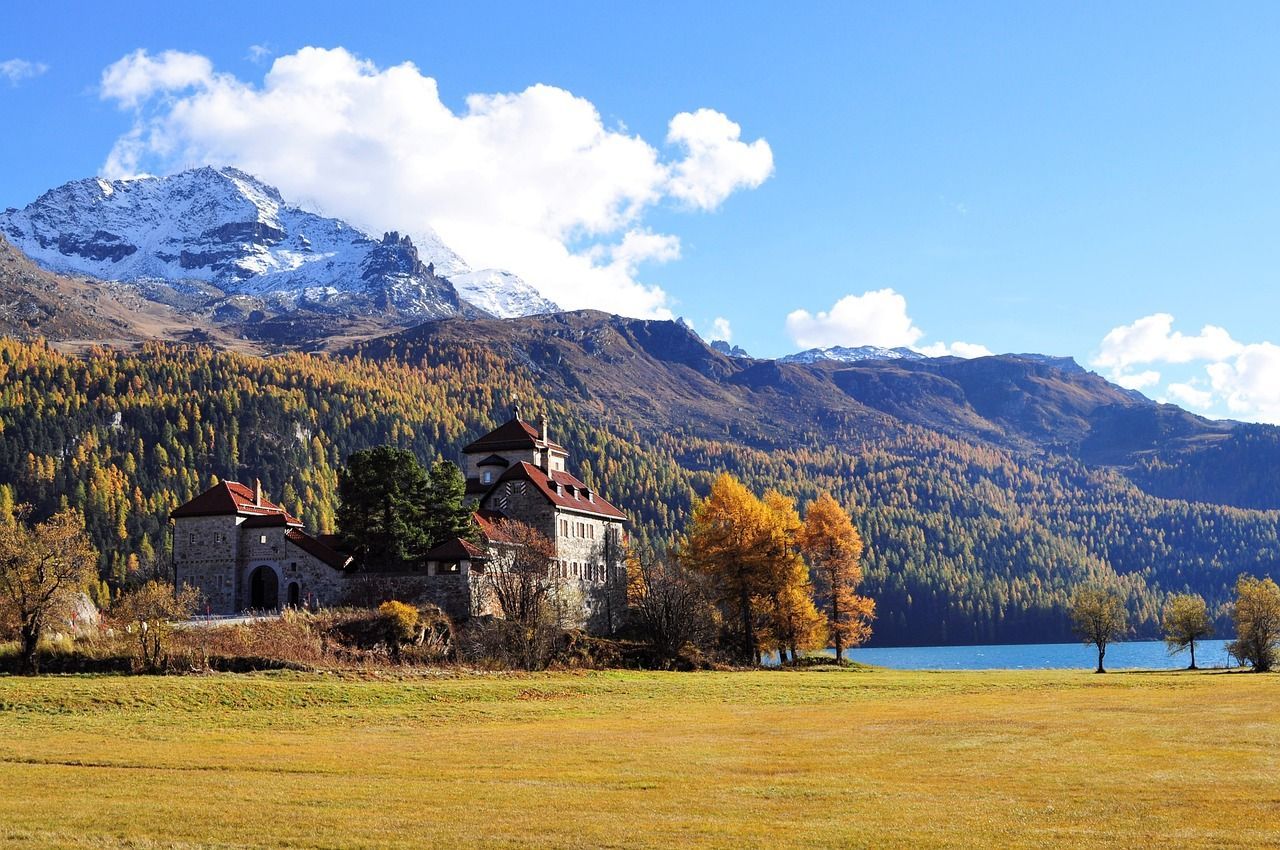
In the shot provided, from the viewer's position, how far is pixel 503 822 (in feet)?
78.7

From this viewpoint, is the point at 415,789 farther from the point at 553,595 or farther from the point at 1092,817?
the point at 553,595

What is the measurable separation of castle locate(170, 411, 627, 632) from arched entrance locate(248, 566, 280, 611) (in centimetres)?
6

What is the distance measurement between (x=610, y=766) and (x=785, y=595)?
170 feet

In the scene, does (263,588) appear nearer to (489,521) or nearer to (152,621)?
(489,521)

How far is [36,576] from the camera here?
5484 centimetres

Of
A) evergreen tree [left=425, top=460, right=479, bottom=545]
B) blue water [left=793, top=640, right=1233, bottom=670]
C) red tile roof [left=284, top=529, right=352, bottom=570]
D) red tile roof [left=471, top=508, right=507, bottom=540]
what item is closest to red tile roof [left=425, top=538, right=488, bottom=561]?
evergreen tree [left=425, top=460, right=479, bottom=545]

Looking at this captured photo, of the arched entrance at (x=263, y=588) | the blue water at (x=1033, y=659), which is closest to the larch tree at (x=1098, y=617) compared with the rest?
the blue water at (x=1033, y=659)

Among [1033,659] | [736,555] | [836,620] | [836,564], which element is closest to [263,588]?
[736,555]

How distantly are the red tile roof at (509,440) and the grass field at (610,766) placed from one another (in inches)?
1466

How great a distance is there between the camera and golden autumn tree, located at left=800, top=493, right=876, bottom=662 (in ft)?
280

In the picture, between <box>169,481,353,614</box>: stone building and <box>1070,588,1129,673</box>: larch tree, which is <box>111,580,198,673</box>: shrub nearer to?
<box>169,481,353,614</box>: stone building

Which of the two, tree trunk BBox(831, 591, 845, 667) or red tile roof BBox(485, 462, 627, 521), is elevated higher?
red tile roof BBox(485, 462, 627, 521)

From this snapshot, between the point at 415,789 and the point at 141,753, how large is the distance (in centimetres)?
1029

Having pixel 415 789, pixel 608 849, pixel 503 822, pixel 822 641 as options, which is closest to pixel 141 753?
pixel 415 789
